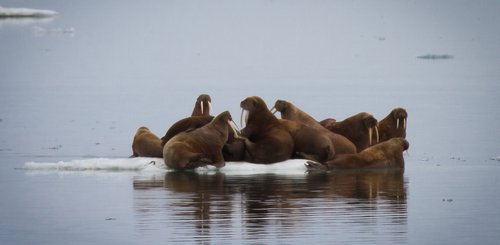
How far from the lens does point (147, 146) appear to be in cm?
1834

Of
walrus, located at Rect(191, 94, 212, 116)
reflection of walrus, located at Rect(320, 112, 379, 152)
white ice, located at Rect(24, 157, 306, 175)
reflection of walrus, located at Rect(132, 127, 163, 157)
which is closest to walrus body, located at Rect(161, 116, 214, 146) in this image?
reflection of walrus, located at Rect(132, 127, 163, 157)

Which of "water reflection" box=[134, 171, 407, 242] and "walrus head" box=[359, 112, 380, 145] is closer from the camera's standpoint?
"water reflection" box=[134, 171, 407, 242]

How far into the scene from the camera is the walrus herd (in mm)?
17500

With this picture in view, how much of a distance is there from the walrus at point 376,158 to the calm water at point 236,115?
19 centimetres

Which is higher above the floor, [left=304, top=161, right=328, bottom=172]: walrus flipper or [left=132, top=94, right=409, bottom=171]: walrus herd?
[left=132, top=94, right=409, bottom=171]: walrus herd

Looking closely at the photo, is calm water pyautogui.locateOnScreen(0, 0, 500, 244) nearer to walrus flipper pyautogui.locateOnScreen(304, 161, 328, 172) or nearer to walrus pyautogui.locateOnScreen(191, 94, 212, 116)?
walrus flipper pyautogui.locateOnScreen(304, 161, 328, 172)

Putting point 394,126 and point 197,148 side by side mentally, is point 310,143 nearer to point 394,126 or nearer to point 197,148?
point 197,148

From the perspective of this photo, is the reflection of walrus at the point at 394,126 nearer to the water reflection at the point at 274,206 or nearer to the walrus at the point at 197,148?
the water reflection at the point at 274,206

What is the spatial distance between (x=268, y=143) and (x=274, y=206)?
265 centimetres

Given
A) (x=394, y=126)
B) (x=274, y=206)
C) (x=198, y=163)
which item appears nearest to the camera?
(x=274, y=206)

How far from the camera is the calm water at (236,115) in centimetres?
1407

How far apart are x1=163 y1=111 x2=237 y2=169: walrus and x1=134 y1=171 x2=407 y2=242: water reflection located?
0.16m

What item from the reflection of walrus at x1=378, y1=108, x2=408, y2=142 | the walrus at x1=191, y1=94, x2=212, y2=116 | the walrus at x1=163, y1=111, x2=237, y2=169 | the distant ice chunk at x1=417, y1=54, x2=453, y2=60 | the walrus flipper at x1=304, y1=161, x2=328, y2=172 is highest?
the distant ice chunk at x1=417, y1=54, x2=453, y2=60

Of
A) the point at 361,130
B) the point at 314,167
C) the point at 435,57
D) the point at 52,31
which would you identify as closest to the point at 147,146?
the point at 314,167
